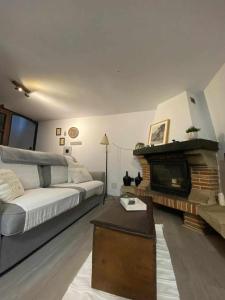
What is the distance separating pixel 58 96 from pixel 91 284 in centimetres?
317

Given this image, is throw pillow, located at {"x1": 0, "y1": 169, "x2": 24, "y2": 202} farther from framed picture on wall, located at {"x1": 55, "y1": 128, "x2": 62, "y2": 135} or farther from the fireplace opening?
framed picture on wall, located at {"x1": 55, "y1": 128, "x2": 62, "y2": 135}

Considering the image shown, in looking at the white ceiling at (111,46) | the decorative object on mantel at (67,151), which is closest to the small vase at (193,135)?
the white ceiling at (111,46)

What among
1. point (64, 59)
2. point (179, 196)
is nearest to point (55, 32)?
point (64, 59)

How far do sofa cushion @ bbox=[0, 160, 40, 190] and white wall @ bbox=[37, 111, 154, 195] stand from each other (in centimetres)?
217

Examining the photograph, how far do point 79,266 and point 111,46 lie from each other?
7.59 ft

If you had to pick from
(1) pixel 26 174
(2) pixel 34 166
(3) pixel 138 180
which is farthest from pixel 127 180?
(1) pixel 26 174

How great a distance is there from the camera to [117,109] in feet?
12.9

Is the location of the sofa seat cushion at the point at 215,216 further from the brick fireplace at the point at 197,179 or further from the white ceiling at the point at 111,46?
the white ceiling at the point at 111,46

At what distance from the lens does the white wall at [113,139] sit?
4000mm

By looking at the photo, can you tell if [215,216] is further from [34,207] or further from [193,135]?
[34,207]

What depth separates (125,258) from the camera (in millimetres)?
981

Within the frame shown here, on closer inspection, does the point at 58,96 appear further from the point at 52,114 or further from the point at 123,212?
the point at 123,212

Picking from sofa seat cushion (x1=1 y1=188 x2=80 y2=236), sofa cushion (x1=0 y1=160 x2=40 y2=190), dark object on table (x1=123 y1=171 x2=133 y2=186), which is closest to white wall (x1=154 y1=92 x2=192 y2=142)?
dark object on table (x1=123 y1=171 x2=133 y2=186)

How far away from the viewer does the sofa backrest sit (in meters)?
1.93
